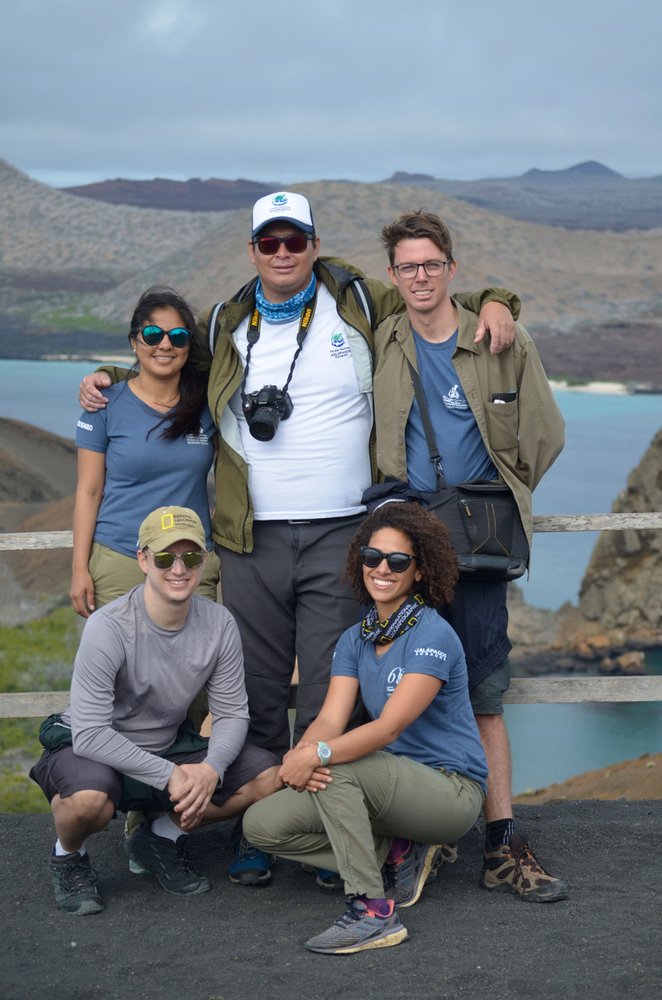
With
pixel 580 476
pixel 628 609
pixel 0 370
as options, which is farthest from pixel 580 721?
pixel 0 370

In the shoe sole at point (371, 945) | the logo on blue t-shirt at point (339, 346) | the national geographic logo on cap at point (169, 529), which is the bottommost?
the shoe sole at point (371, 945)

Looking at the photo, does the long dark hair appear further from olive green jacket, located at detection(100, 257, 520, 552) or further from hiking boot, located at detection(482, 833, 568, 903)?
hiking boot, located at detection(482, 833, 568, 903)

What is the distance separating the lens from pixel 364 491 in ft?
12.6

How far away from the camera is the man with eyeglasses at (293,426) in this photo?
3824 millimetres

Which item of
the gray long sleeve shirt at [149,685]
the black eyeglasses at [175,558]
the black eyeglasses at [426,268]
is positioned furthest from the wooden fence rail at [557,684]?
the black eyeglasses at [426,268]

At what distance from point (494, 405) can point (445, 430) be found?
0.17 meters

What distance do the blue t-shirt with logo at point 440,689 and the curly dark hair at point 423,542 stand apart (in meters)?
0.09

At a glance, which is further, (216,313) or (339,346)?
(216,313)

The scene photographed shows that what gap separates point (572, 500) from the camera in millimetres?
35219

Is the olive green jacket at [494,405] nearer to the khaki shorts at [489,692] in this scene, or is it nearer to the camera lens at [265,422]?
the camera lens at [265,422]

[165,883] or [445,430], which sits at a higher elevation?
[445,430]

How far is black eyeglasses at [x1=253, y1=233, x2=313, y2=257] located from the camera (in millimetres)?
3840

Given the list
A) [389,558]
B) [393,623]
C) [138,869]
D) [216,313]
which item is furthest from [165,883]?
[216,313]

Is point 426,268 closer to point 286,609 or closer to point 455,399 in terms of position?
point 455,399
